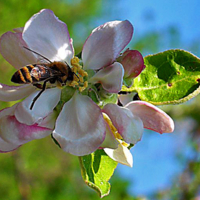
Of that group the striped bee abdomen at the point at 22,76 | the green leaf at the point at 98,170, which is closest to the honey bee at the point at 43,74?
the striped bee abdomen at the point at 22,76

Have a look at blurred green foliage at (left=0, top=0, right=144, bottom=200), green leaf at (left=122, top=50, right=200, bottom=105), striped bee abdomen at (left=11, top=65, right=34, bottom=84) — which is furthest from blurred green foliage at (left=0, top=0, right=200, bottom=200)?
striped bee abdomen at (left=11, top=65, right=34, bottom=84)

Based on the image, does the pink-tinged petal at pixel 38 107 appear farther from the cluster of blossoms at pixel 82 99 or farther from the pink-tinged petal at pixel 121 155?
the pink-tinged petal at pixel 121 155

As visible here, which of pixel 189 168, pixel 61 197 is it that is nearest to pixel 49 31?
pixel 189 168

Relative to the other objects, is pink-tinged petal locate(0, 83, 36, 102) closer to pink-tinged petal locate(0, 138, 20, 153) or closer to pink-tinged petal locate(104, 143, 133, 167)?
pink-tinged petal locate(0, 138, 20, 153)

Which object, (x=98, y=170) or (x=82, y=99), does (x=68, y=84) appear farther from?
(x=98, y=170)

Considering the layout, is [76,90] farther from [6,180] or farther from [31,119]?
[6,180]
